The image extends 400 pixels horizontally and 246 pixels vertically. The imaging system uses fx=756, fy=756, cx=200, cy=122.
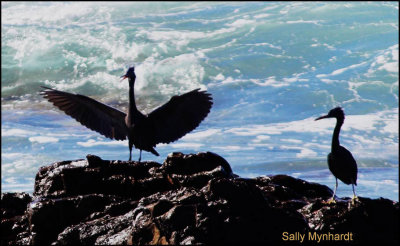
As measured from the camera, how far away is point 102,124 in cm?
1224

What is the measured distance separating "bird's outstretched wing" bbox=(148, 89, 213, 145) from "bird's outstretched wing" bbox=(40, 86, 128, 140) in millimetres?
539

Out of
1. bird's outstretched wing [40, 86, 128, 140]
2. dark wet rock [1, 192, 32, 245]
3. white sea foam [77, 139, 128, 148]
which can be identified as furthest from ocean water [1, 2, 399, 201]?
dark wet rock [1, 192, 32, 245]

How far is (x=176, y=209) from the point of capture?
293 inches

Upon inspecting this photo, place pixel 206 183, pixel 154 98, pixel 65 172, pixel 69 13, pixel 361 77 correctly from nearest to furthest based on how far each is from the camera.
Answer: pixel 206 183
pixel 65 172
pixel 154 98
pixel 361 77
pixel 69 13

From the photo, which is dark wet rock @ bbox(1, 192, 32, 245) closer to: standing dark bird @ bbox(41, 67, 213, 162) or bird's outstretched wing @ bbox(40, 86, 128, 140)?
standing dark bird @ bbox(41, 67, 213, 162)

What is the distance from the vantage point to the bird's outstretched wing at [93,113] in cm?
1209

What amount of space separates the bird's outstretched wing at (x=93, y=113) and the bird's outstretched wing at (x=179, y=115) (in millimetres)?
539

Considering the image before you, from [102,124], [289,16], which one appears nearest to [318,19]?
[289,16]

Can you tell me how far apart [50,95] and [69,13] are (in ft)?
89.9

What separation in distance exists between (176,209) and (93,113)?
5166 millimetres

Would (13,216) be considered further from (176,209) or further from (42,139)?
(42,139)

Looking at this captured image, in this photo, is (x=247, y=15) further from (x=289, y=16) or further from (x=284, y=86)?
(x=284, y=86)

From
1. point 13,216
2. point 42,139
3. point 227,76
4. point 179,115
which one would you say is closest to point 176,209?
point 13,216

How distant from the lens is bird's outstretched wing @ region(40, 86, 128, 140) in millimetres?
12094
